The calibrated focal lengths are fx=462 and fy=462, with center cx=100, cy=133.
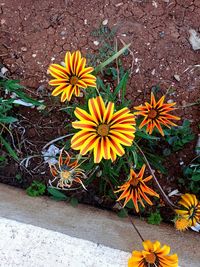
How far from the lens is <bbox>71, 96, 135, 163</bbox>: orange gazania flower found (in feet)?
3.90

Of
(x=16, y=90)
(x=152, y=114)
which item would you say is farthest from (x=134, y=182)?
(x=16, y=90)

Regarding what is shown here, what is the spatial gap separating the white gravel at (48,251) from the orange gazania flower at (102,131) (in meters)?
0.40

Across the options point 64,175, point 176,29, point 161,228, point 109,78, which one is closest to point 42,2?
point 109,78

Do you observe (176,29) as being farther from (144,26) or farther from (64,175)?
(64,175)

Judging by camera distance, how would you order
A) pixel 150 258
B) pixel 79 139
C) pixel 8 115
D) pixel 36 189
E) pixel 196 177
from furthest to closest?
pixel 8 115 < pixel 36 189 < pixel 196 177 < pixel 150 258 < pixel 79 139

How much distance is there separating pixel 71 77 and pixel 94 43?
2.17ft

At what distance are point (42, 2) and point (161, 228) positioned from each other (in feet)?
3.50

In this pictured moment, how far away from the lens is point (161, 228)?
69.8 inches

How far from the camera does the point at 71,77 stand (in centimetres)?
134

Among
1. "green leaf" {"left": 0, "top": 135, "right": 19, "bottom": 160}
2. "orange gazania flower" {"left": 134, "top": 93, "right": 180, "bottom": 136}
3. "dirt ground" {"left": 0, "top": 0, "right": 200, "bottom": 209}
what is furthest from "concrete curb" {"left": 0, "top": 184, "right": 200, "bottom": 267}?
"orange gazania flower" {"left": 134, "top": 93, "right": 180, "bottom": 136}

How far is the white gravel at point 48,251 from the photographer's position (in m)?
1.45

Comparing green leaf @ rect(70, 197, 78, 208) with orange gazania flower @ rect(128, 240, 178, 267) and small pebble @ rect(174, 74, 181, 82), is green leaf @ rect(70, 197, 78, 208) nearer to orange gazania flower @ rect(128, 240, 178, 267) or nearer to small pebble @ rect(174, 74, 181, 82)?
orange gazania flower @ rect(128, 240, 178, 267)

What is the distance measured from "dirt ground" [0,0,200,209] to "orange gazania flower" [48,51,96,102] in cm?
62

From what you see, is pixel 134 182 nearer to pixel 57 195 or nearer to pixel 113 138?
pixel 113 138
